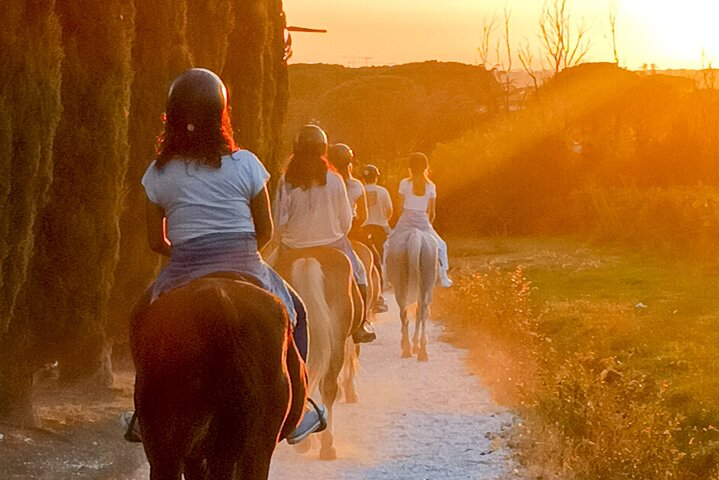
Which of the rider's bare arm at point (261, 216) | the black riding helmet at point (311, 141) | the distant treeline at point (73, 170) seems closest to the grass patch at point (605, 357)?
the black riding helmet at point (311, 141)

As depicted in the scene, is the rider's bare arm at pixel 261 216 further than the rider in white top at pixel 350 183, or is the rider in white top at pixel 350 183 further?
the rider in white top at pixel 350 183

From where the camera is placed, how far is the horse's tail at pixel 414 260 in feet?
46.1

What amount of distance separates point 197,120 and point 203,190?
32cm

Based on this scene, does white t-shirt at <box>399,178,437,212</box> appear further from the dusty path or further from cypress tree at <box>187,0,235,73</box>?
cypress tree at <box>187,0,235,73</box>

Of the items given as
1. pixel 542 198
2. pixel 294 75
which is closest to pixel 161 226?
pixel 542 198

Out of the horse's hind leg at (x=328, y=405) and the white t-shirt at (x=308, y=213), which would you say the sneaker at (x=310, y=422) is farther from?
the white t-shirt at (x=308, y=213)

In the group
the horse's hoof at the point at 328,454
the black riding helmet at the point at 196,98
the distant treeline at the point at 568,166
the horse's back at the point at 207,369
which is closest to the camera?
the horse's back at the point at 207,369

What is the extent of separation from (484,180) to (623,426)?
30.6m

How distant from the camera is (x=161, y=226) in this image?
5711mm

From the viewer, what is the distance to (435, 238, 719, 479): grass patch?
27.6 feet

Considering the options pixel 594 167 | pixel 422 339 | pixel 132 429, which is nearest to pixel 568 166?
pixel 594 167

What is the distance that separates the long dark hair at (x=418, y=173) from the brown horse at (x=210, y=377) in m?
8.92

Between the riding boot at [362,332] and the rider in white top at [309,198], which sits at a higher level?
the rider in white top at [309,198]

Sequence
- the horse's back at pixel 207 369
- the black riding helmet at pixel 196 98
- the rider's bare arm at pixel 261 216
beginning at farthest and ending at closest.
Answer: the rider's bare arm at pixel 261 216 < the black riding helmet at pixel 196 98 < the horse's back at pixel 207 369
